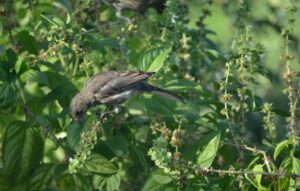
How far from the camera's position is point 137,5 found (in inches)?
307

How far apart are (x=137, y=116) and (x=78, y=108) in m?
0.67

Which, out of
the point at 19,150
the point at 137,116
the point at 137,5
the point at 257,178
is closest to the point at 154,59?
the point at 137,116

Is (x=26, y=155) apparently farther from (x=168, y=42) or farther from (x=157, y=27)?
(x=157, y=27)

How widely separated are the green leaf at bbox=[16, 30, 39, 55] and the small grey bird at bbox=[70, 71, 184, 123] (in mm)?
472

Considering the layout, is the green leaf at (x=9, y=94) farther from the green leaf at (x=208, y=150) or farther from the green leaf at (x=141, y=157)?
the green leaf at (x=208, y=150)

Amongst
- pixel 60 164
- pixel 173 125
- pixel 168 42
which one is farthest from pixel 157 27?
pixel 60 164

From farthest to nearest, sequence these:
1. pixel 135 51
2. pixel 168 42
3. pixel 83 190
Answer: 1. pixel 135 51
2. pixel 168 42
3. pixel 83 190

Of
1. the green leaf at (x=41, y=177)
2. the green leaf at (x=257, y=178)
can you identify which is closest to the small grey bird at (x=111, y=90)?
the green leaf at (x=41, y=177)

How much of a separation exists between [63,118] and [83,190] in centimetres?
73

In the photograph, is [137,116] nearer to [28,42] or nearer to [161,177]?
[28,42]

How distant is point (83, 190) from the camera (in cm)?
490

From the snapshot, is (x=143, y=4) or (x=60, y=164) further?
(x=143, y=4)

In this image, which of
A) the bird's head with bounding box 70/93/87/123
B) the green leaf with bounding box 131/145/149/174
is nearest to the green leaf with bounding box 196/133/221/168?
the green leaf with bounding box 131/145/149/174

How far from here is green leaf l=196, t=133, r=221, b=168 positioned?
4668 mm
